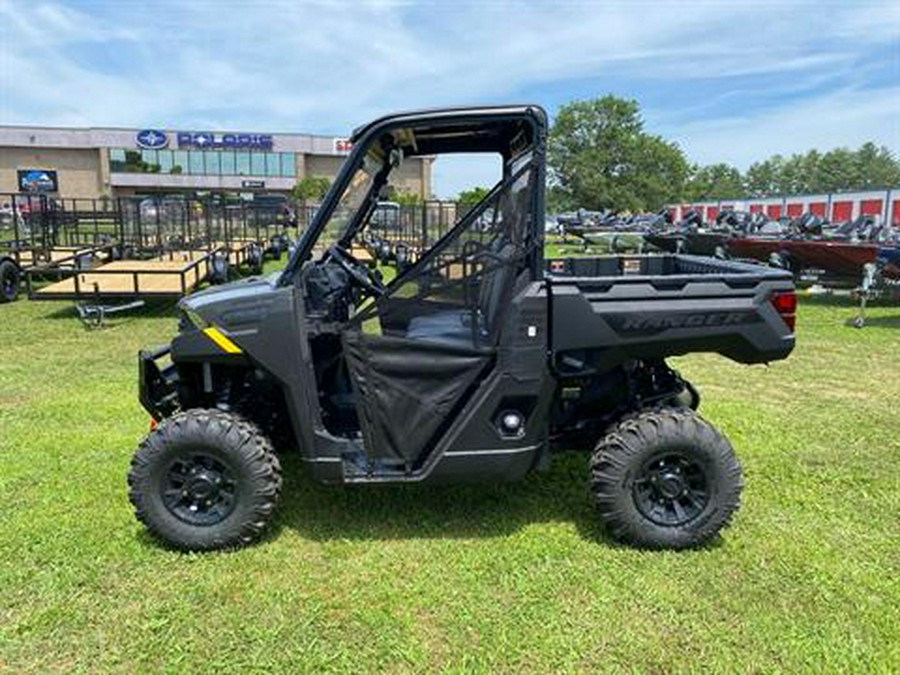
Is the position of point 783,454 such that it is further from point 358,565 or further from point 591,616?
point 358,565

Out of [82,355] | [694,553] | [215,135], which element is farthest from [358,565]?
[215,135]

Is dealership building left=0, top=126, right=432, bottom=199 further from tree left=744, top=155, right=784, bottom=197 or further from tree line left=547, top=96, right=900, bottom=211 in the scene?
tree left=744, top=155, right=784, bottom=197

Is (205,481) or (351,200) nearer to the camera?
(205,481)

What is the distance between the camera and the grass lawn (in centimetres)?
271

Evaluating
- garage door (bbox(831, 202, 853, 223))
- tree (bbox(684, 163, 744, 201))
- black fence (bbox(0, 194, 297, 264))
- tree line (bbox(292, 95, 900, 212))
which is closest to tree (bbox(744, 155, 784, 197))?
tree (bbox(684, 163, 744, 201))

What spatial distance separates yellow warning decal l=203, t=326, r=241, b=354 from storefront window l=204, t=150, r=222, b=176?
247 ft

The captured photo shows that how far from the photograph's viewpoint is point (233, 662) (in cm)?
265

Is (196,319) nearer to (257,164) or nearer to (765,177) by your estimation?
(257,164)

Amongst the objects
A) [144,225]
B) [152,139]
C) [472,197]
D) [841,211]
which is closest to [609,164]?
[841,211]

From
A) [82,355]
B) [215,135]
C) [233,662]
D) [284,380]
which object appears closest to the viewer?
[233,662]

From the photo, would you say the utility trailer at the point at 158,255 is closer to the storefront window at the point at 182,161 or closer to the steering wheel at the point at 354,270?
the steering wheel at the point at 354,270

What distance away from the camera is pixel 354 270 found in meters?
3.79

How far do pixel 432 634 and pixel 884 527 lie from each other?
2.55 m

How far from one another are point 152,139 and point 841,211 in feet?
211
